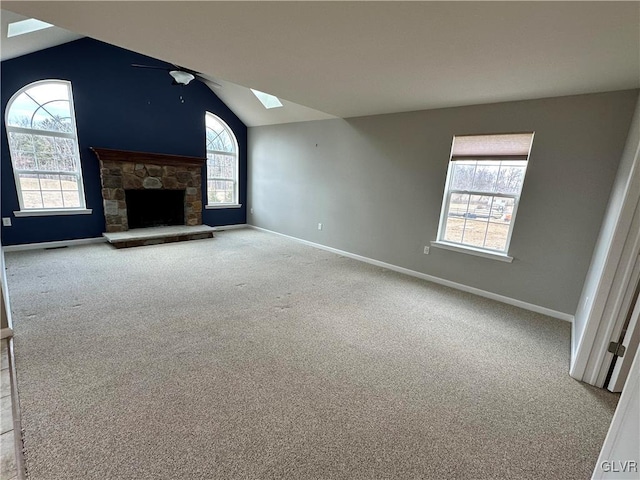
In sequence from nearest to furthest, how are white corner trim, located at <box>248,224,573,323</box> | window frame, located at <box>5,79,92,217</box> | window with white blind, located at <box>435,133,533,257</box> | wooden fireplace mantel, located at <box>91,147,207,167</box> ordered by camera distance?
white corner trim, located at <box>248,224,573,323</box>, window with white blind, located at <box>435,133,533,257</box>, window frame, located at <box>5,79,92,217</box>, wooden fireplace mantel, located at <box>91,147,207,167</box>

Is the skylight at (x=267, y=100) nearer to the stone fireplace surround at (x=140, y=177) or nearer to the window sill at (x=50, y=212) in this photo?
the stone fireplace surround at (x=140, y=177)

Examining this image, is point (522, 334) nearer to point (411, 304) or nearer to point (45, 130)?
point (411, 304)

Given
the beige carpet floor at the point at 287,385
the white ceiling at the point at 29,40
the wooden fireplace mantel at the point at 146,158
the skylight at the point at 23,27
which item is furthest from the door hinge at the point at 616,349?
the wooden fireplace mantel at the point at 146,158

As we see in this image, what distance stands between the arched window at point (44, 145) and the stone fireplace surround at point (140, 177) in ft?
1.33

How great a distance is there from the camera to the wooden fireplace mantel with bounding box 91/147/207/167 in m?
4.63

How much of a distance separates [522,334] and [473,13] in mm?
2638

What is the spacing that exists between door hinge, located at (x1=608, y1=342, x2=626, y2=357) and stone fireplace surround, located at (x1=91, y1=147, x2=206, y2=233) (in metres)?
6.18

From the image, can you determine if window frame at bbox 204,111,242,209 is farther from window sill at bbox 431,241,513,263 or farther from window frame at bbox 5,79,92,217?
window sill at bbox 431,241,513,263

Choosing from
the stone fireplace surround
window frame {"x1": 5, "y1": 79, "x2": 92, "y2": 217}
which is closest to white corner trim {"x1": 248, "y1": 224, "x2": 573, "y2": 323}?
the stone fireplace surround

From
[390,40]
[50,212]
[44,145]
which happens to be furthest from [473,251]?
[44,145]

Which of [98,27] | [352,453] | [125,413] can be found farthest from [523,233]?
[98,27]

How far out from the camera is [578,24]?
5.21 ft

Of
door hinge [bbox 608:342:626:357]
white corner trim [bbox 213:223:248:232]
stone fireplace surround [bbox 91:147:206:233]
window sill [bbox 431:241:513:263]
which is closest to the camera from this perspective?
door hinge [bbox 608:342:626:357]

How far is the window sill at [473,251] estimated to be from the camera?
3.33m
